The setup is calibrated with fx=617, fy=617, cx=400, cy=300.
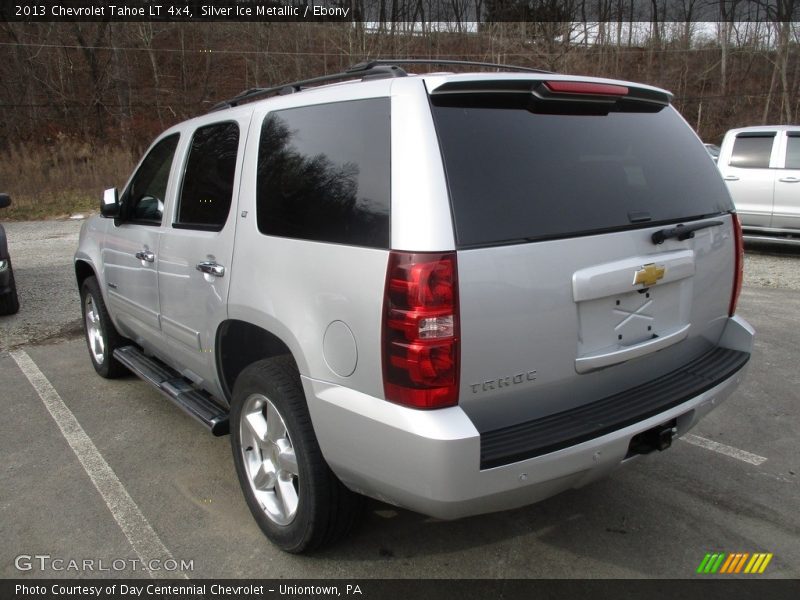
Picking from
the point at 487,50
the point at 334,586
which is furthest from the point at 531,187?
the point at 487,50

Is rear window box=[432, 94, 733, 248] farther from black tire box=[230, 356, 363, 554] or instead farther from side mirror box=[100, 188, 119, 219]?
side mirror box=[100, 188, 119, 219]

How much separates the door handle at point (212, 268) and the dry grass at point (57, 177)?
1747cm

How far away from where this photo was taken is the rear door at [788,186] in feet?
31.4

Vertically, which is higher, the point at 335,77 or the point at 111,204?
the point at 335,77

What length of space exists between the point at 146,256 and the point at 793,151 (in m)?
9.97

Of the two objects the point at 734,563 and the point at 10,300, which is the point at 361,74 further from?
the point at 10,300

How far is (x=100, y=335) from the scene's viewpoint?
16.3 feet

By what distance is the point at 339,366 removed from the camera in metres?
2.20

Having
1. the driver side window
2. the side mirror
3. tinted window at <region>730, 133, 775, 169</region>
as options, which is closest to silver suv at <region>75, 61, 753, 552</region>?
the driver side window

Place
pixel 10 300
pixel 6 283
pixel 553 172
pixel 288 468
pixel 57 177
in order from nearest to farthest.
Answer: pixel 553 172 → pixel 288 468 → pixel 6 283 → pixel 10 300 → pixel 57 177

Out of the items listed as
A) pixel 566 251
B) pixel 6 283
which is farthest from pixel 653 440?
pixel 6 283

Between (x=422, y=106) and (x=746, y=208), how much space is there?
968 cm

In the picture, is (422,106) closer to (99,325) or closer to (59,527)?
(59,527)

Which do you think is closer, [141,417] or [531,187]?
[531,187]
